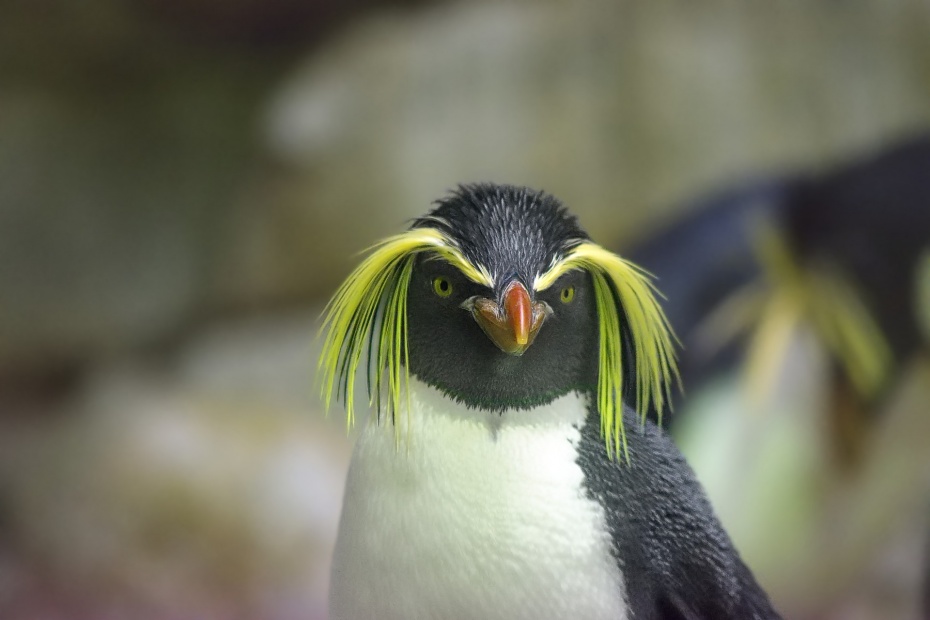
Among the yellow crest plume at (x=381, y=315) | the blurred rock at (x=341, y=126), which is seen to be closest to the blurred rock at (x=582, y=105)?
the blurred rock at (x=341, y=126)

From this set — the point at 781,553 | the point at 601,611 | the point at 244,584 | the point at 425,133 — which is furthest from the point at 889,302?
the point at 244,584

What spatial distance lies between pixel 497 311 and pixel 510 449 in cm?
11

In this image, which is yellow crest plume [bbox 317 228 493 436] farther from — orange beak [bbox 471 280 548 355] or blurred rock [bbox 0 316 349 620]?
blurred rock [bbox 0 316 349 620]

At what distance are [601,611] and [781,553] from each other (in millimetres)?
1104

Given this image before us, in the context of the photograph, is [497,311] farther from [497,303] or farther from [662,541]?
[662,541]

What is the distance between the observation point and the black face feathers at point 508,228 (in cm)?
55

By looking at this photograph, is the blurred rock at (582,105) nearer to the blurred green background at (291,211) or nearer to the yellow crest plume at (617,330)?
the blurred green background at (291,211)

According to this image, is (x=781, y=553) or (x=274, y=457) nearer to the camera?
(x=781, y=553)

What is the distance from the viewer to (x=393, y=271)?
0.61 meters

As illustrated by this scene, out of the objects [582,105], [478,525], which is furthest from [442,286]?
[582,105]

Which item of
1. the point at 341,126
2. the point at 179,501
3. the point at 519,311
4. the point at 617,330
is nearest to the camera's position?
the point at 519,311

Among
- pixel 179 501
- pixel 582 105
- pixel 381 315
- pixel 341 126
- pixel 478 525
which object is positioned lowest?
pixel 179 501

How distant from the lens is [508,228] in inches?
22.3

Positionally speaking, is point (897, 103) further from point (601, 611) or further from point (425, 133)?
point (601, 611)
